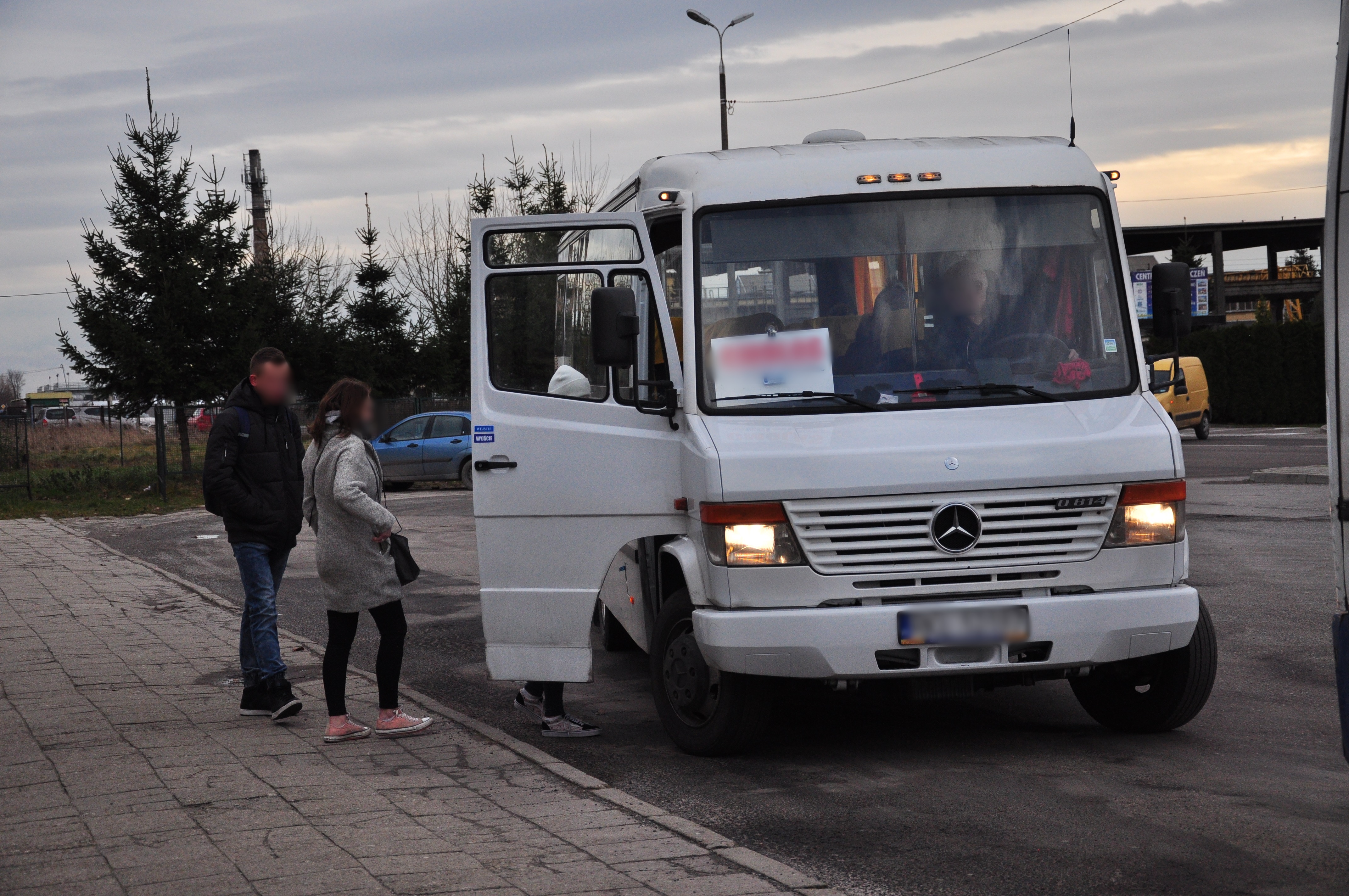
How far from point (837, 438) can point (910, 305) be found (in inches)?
32.0

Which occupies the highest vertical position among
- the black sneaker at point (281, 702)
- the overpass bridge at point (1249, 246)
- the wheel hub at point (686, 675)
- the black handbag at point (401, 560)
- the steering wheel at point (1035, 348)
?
the overpass bridge at point (1249, 246)

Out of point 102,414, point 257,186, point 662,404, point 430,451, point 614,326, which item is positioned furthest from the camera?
point 257,186

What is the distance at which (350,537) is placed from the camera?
21.4 ft

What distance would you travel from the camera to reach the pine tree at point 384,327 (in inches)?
1417

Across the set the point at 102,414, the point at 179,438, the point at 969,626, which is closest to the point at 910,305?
the point at 969,626

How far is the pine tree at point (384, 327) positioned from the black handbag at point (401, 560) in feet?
97.4

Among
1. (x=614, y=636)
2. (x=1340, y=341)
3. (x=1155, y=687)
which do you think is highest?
(x=1340, y=341)

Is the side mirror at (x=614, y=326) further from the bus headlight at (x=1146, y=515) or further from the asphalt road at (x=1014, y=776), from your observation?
the bus headlight at (x=1146, y=515)

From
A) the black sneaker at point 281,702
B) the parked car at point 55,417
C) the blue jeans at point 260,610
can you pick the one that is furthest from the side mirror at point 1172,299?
the parked car at point 55,417

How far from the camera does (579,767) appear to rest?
6.18 metres

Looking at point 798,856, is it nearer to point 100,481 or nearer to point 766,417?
point 766,417

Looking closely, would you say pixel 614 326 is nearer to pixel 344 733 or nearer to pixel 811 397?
pixel 811 397

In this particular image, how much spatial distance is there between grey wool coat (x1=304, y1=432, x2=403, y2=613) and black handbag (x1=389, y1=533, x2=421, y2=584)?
0.06ft

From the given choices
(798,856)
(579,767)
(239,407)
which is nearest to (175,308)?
(239,407)
